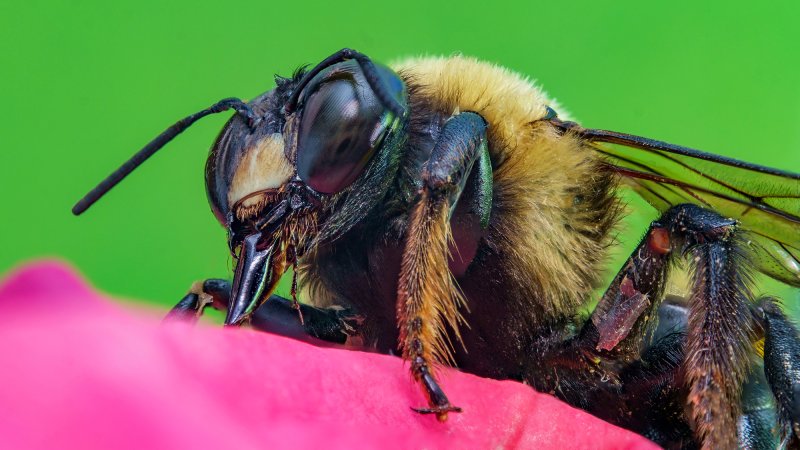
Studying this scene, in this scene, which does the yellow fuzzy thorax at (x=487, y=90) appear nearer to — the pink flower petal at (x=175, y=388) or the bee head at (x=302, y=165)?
the bee head at (x=302, y=165)

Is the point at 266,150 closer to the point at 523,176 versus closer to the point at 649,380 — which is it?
the point at 523,176

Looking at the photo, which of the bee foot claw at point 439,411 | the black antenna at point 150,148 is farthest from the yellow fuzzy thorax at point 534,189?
the bee foot claw at point 439,411

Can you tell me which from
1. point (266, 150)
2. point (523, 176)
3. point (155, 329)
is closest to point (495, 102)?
point (523, 176)

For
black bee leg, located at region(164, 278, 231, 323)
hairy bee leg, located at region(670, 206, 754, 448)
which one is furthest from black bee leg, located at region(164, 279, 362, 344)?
hairy bee leg, located at region(670, 206, 754, 448)

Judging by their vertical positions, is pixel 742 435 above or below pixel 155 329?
below

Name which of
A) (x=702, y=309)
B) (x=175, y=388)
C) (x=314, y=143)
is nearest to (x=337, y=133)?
(x=314, y=143)

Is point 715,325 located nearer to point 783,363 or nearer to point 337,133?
point 783,363
